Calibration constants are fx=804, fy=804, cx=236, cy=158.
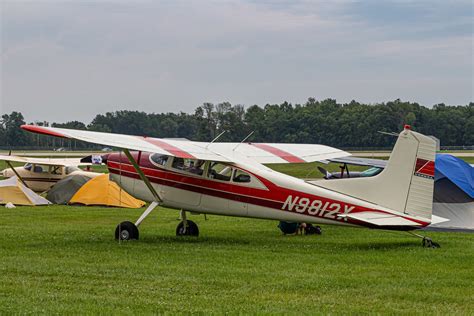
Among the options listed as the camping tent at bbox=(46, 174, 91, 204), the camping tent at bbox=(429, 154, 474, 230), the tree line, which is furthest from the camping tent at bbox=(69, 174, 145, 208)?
the tree line

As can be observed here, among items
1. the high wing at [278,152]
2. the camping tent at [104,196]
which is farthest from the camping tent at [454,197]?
the camping tent at [104,196]

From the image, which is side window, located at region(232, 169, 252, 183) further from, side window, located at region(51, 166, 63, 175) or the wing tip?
side window, located at region(51, 166, 63, 175)

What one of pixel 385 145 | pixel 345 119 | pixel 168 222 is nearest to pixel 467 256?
pixel 168 222

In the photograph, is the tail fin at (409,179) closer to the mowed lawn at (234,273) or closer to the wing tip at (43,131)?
the mowed lawn at (234,273)

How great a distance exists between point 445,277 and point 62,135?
592 cm

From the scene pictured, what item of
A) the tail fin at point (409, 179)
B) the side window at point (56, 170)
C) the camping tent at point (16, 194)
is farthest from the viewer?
the side window at point (56, 170)

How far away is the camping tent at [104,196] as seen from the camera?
22.8 m

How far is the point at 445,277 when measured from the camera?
9797 millimetres

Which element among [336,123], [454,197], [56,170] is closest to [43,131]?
[454,197]

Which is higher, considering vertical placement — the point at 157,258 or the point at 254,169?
the point at 254,169

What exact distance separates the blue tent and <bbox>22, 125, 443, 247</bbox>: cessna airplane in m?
3.03

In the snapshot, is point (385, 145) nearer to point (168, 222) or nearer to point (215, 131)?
point (215, 131)

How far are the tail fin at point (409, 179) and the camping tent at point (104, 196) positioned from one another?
449 inches

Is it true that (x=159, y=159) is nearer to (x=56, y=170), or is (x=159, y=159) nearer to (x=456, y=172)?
(x=456, y=172)
